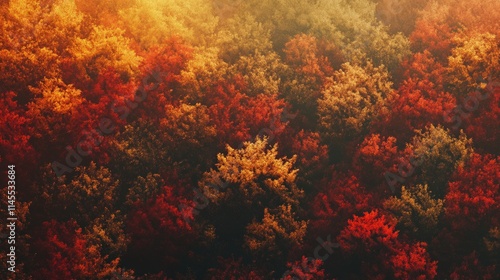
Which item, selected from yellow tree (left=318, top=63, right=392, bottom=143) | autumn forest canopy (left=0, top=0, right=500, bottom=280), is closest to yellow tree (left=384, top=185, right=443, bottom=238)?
autumn forest canopy (left=0, top=0, right=500, bottom=280)

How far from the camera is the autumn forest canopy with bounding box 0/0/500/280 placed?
52.0 feet

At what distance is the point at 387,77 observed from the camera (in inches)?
870

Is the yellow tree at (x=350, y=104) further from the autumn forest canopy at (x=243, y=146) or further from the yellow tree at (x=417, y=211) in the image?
the yellow tree at (x=417, y=211)

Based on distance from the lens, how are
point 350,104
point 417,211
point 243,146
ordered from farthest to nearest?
point 350,104 → point 243,146 → point 417,211

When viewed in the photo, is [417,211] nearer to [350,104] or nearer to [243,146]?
[350,104]

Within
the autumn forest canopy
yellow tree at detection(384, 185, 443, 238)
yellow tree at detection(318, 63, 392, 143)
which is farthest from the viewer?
yellow tree at detection(318, 63, 392, 143)

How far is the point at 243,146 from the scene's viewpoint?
18938 mm

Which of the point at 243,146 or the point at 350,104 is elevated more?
the point at 350,104

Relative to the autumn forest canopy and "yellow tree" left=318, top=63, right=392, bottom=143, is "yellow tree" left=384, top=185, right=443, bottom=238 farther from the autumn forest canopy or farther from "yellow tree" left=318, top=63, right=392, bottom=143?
"yellow tree" left=318, top=63, right=392, bottom=143

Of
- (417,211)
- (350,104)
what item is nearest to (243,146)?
(350,104)

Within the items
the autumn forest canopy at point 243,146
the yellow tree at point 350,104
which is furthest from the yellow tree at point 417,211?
the yellow tree at point 350,104

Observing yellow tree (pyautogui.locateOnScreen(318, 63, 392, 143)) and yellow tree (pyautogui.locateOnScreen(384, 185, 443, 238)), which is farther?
yellow tree (pyautogui.locateOnScreen(318, 63, 392, 143))

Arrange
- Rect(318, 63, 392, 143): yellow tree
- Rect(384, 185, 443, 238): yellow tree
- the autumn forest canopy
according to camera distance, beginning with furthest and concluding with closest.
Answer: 1. Rect(318, 63, 392, 143): yellow tree
2. Rect(384, 185, 443, 238): yellow tree
3. the autumn forest canopy

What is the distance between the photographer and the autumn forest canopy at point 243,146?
1584cm
